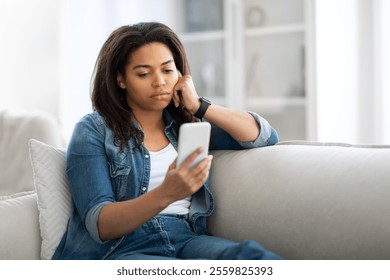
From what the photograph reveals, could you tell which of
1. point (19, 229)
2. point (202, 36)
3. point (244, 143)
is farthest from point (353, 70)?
point (19, 229)

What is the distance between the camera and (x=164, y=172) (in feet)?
5.08

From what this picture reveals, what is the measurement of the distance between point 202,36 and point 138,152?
2.15 metres

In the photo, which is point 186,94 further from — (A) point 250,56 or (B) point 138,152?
(A) point 250,56

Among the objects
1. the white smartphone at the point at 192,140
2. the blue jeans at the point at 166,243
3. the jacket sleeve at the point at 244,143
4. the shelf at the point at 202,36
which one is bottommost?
the blue jeans at the point at 166,243

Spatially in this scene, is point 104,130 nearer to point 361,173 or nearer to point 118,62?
point 118,62

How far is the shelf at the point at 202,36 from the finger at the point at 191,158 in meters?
2.29

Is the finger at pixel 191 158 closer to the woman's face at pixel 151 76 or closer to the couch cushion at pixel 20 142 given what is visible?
the woman's face at pixel 151 76

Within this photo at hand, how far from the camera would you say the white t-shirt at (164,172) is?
153 cm

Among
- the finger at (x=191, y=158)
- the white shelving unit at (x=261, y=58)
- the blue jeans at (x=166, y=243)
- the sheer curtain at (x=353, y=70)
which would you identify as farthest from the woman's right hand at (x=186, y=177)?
the white shelving unit at (x=261, y=58)

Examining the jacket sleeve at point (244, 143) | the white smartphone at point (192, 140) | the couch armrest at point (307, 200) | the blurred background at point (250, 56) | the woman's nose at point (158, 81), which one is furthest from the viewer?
the blurred background at point (250, 56)

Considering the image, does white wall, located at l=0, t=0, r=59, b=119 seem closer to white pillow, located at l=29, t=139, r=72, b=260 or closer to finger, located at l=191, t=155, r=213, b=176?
white pillow, located at l=29, t=139, r=72, b=260

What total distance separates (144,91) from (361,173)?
1.86ft

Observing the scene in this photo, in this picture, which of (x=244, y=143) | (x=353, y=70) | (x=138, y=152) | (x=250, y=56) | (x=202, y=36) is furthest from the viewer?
(x=202, y=36)

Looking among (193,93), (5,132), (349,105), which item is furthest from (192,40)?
(193,93)
